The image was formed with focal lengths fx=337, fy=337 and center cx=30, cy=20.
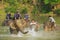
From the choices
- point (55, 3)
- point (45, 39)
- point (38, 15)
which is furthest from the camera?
point (55, 3)

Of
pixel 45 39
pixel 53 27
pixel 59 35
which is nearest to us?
pixel 45 39

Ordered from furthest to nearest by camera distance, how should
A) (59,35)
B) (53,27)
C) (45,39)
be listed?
1. (53,27)
2. (59,35)
3. (45,39)

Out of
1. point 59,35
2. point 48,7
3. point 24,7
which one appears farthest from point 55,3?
point 59,35

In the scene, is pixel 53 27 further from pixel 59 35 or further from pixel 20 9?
pixel 20 9

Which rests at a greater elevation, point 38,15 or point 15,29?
point 38,15

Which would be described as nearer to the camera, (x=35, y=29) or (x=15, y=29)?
(x=15, y=29)

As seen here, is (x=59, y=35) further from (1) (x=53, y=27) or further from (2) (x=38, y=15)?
(2) (x=38, y=15)

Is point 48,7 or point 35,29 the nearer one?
point 35,29

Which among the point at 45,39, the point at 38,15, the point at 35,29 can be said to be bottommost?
the point at 45,39

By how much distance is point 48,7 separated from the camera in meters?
41.7

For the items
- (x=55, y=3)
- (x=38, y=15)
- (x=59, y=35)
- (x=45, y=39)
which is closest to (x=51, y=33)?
(x=59, y=35)

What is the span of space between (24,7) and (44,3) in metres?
3.59

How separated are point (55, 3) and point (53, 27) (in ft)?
56.3

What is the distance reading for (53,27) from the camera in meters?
23.9
